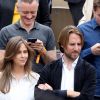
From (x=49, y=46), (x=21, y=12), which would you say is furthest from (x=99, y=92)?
(x=21, y=12)

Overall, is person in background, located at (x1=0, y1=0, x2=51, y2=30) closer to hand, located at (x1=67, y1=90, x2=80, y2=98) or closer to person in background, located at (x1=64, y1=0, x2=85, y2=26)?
person in background, located at (x1=64, y1=0, x2=85, y2=26)

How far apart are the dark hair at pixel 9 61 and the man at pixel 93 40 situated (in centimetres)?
59

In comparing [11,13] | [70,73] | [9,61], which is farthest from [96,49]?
[11,13]

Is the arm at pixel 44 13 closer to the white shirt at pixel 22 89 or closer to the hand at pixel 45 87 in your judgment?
the white shirt at pixel 22 89

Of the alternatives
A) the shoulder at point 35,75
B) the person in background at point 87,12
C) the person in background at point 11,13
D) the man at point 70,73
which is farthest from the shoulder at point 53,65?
the person in background at point 87,12

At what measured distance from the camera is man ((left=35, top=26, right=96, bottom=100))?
5.24 meters

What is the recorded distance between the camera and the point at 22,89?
17.6 ft

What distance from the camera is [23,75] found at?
5.43m

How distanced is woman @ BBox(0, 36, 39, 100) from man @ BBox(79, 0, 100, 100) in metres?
0.59

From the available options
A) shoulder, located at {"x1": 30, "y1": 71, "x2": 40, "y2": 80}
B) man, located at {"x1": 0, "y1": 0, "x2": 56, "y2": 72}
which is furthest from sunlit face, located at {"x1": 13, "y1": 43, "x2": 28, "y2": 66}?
man, located at {"x1": 0, "y1": 0, "x2": 56, "y2": 72}

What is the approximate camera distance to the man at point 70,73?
17.2ft

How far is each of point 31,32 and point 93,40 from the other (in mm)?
659

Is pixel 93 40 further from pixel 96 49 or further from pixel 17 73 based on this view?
pixel 17 73

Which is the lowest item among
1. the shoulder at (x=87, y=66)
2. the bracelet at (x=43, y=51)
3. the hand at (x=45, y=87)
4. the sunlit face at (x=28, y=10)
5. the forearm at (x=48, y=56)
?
the hand at (x=45, y=87)
